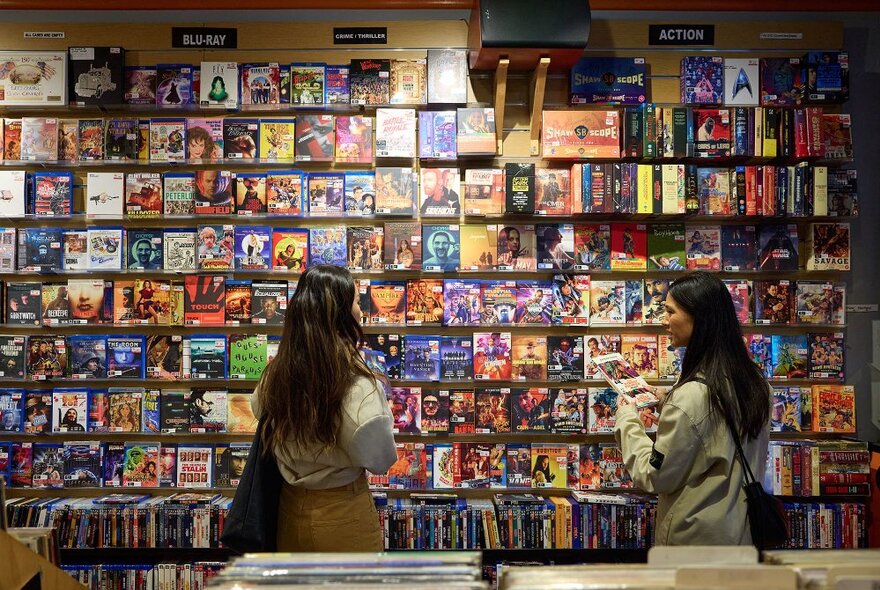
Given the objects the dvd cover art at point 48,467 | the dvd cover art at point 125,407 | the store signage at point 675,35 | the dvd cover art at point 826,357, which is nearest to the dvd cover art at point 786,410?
the dvd cover art at point 826,357

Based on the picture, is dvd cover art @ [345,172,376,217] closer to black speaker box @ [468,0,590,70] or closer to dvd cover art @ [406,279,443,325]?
dvd cover art @ [406,279,443,325]

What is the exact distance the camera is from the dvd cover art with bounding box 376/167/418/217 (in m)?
3.89

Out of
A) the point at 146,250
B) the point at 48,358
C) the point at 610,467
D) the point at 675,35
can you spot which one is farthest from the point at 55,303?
the point at 675,35

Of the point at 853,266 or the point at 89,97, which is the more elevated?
the point at 89,97

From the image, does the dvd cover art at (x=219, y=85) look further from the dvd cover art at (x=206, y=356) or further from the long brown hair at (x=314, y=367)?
the long brown hair at (x=314, y=367)

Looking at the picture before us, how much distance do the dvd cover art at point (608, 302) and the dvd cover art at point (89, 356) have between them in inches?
117

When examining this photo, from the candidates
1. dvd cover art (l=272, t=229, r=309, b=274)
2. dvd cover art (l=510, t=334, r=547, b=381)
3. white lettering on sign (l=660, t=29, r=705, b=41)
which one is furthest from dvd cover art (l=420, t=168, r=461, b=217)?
white lettering on sign (l=660, t=29, r=705, b=41)

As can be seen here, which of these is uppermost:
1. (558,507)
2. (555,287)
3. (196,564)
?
(555,287)

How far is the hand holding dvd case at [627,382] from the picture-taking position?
114 inches

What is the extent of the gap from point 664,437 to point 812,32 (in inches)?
124

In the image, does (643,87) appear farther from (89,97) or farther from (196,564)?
(196,564)

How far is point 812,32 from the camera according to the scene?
4.08 m

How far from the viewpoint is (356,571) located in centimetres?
128

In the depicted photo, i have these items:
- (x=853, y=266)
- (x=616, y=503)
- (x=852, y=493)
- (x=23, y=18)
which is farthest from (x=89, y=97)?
(x=852, y=493)
